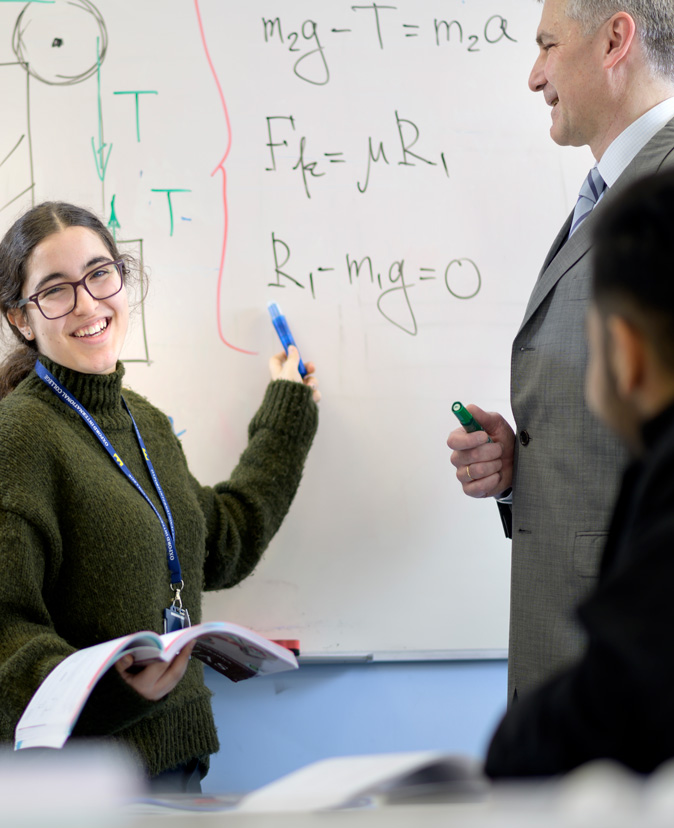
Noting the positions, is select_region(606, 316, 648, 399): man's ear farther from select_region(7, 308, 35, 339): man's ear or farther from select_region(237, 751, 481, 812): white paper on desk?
select_region(7, 308, 35, 339): man's ear

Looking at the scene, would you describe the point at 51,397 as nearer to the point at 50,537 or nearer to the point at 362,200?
the point at 50,537

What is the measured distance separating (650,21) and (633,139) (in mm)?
198

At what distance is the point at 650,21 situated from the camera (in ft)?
4.53

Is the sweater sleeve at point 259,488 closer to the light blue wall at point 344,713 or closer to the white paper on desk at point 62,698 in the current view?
the light blue wall at point 344,713

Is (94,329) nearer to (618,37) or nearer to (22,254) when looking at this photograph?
(22,254)

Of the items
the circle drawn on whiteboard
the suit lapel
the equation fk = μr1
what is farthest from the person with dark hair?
the circle drawn on whiteboard

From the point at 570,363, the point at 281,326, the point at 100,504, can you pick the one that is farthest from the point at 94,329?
the point at 570,363

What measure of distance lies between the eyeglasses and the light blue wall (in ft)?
2.77

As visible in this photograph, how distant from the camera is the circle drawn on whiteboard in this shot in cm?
175

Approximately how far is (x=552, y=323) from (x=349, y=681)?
2.98ft

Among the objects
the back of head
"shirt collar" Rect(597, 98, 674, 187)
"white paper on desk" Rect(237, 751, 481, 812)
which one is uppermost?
"shirt collar" Rect(597, 98, 674, 187)

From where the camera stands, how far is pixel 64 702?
94cm

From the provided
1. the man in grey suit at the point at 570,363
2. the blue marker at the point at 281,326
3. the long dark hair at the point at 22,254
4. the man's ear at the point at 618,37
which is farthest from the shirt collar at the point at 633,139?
the long dark hair at the point at 22,254

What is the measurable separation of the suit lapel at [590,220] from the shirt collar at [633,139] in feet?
0.12
